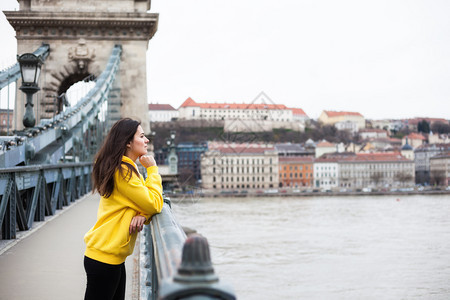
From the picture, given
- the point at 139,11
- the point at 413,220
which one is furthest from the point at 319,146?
the point at 139,11

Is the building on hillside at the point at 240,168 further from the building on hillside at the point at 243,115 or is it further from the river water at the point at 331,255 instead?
the river water at the point at 331,255

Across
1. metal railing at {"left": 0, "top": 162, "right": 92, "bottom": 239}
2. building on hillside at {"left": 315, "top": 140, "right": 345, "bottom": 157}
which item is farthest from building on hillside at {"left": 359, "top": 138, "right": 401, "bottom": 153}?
metal railing at {"left": 0, "top": 162, "right": 92, "bottom": 239}

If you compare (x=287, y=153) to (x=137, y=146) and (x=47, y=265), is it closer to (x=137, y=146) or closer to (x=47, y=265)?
(x=47, y=265)

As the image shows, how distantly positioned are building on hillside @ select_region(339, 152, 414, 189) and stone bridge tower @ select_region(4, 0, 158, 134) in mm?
71389

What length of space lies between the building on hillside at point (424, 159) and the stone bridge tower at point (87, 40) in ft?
274

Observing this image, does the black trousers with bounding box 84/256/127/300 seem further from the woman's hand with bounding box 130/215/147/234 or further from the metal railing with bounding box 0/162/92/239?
the metal railing with bounding box 0/162/92/239

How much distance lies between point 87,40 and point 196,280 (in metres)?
11.8

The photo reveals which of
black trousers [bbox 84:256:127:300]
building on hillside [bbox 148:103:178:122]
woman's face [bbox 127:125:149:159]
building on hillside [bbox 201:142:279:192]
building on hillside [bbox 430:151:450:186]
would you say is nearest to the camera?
black trousers [bbox 84:256:127:300]

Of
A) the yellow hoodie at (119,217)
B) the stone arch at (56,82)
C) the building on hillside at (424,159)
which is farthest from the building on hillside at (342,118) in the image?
the yellow hoodie at (119,217)

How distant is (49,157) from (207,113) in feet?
310

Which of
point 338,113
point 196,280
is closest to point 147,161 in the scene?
point 196,280

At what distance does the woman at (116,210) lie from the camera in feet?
6.41

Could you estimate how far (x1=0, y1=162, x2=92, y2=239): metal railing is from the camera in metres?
4.02

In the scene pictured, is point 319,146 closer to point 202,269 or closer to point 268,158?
point 268,158
